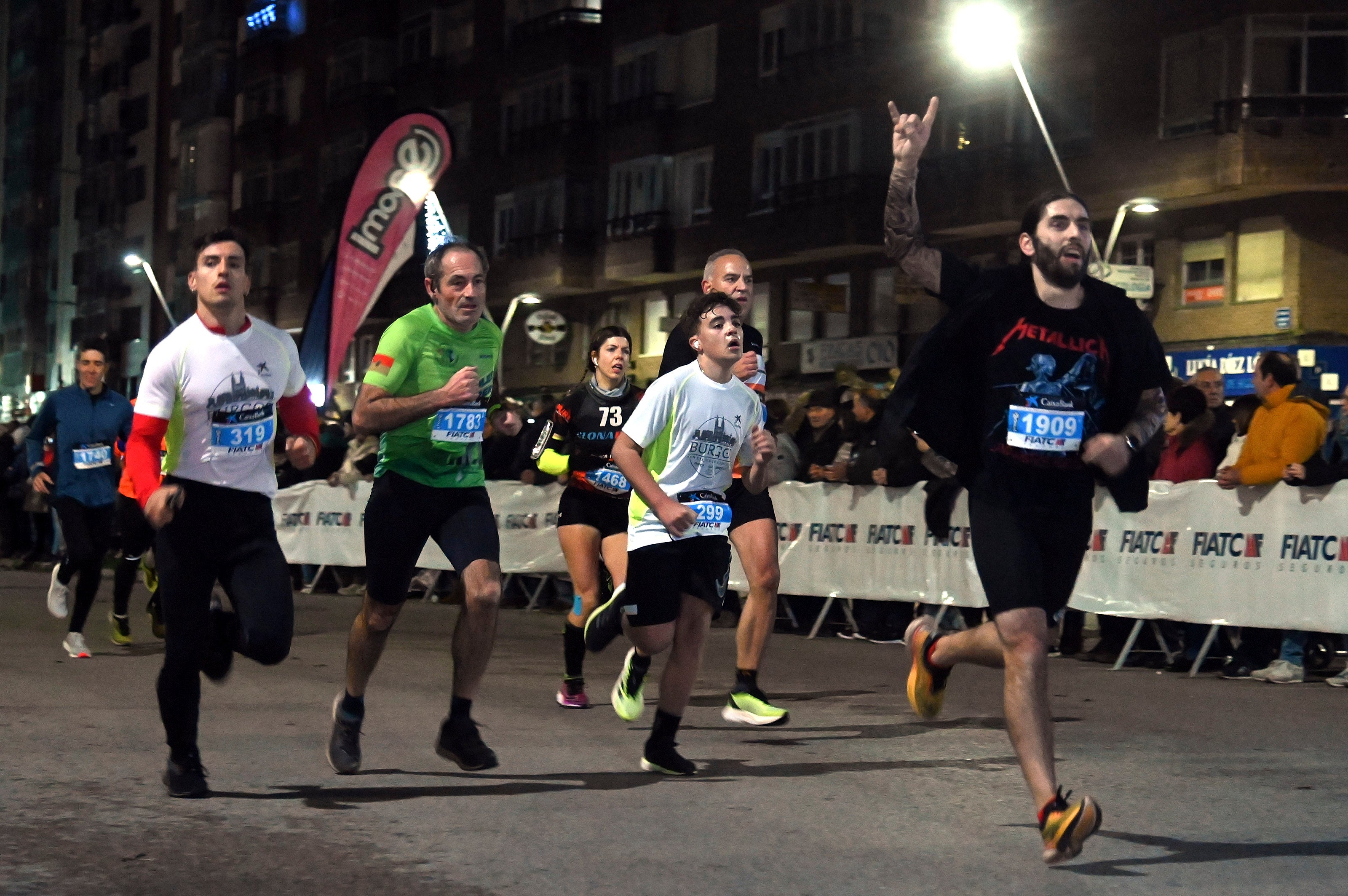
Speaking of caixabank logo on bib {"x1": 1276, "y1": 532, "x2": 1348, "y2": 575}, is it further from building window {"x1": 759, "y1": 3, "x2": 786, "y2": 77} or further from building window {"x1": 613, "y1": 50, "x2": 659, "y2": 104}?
building window {"x1": 613, "y1": 50, "x2": 659, "y2": 104}

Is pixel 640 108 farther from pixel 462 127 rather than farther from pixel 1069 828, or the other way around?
pixel 1069 828

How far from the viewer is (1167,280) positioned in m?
35.2

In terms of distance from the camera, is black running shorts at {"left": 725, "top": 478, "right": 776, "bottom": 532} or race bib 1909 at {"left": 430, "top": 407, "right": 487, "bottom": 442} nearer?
race bib 1909 at {"left": 430, "top": 407, "right": 487, "bottom": 442}

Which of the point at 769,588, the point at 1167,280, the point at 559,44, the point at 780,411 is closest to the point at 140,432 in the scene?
the point at 769,588

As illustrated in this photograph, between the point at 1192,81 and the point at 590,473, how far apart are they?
2603 cm

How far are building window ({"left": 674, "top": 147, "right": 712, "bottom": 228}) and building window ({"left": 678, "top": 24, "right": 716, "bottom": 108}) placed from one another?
4.11 ft

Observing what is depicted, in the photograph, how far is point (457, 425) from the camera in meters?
7.70

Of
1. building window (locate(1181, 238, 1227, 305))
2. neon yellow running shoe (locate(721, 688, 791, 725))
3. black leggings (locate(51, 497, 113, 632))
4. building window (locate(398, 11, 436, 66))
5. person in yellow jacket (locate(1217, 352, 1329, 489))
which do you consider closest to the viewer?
neon yellow running shoe (locate(721, 688, 791, 725))

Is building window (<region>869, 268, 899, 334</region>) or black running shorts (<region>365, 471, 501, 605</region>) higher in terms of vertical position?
building window (<region>869, 268, 899, 334</region>)

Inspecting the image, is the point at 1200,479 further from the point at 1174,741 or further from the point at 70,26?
the point at 70,26

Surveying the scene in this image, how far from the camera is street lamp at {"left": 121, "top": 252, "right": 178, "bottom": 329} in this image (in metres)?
67.8

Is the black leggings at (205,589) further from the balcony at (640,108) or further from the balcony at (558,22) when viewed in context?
the balcony at (558,22)

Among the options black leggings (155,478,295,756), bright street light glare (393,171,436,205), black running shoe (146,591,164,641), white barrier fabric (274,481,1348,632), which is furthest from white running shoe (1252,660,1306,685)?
bright street light glare (393,171,436,205)

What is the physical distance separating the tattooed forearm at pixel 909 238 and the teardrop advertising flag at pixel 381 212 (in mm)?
20308
